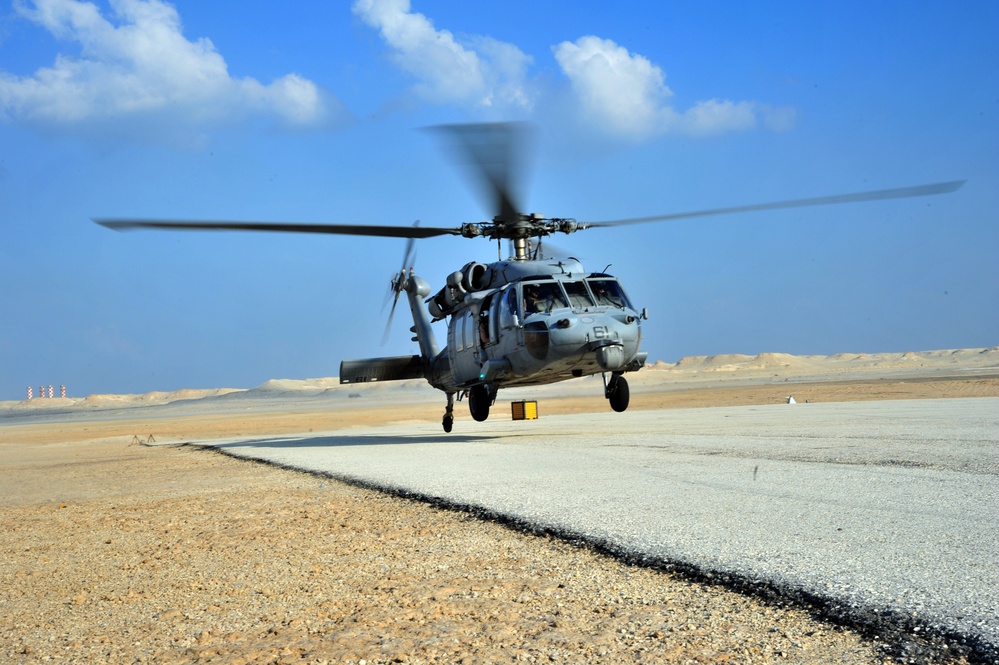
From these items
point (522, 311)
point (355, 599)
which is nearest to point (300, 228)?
point (522, 311)

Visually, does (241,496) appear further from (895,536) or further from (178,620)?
(895,536)

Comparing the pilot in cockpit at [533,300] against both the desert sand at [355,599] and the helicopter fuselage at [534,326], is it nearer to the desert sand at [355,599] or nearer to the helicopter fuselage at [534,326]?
the helicopter fuselage at [534,326]

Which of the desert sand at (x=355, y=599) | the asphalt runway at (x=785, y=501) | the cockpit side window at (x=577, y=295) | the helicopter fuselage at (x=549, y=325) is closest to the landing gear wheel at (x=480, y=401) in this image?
the helicopter fuselage at (x=549, y=325)

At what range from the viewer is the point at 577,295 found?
48.7 feet

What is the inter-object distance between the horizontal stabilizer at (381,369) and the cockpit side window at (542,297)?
5.98m

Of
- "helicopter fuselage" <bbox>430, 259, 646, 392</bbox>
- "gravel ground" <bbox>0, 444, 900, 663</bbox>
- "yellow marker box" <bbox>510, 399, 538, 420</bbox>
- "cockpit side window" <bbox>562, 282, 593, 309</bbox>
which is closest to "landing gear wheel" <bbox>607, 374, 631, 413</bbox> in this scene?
"helicopter fuselage" <bbox>430, 259, 646, 392</bbox>

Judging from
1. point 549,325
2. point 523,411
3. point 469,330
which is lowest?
point 523,411

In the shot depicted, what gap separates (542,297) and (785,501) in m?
8.63

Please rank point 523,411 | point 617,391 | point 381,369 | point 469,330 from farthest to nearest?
point 523,411 < point 381,369 < point 469,330 < point 617,391

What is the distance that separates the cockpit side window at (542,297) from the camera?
1462 centimetres

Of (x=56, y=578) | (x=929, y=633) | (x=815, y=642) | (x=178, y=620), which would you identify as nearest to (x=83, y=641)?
(x=178, y=620)

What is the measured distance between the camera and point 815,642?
3279 millimetres

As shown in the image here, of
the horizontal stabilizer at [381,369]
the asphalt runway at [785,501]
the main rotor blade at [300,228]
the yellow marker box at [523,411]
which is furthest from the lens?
the yellow marker box at [523,411]

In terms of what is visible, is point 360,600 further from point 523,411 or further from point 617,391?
point 523,411
